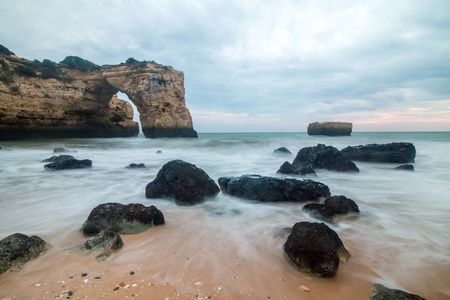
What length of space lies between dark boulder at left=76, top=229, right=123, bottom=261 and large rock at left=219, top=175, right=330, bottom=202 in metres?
2.08

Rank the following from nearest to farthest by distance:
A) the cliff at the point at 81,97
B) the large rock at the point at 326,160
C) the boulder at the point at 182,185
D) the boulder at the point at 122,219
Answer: the boulder at the point at 122,219 < the boulder at the point at 182,185 < the large rock at the point at 326,160 < the cliff at the point at 81,97

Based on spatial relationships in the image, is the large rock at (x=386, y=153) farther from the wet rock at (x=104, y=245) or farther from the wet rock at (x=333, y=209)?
the wet rock at (x=104, y=245)

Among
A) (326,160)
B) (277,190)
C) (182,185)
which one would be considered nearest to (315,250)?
(277,190)

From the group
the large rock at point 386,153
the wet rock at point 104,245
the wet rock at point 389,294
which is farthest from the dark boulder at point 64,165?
the large rock at point 386,153

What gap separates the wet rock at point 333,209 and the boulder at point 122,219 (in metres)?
1.94

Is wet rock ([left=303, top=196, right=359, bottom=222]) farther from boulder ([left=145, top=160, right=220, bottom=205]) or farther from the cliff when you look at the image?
the cliff

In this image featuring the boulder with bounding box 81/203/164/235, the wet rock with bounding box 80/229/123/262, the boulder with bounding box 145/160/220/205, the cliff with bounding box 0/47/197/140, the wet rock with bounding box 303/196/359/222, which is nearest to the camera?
the wet rock with bounding box 80/229/123/262

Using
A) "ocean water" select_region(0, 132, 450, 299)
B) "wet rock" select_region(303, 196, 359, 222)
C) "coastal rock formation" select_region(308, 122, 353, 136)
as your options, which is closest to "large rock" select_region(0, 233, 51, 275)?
"ocean water" select_region(0, 132, 450, 299)

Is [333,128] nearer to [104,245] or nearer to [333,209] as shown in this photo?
[333,209]

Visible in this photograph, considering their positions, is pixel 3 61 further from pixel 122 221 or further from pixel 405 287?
pixel 405 287

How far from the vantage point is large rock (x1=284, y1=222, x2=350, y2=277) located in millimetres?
1624

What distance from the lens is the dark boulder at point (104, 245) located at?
183 centimetres

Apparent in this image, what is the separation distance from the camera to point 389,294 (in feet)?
4.48

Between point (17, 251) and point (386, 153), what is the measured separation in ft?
31.0
